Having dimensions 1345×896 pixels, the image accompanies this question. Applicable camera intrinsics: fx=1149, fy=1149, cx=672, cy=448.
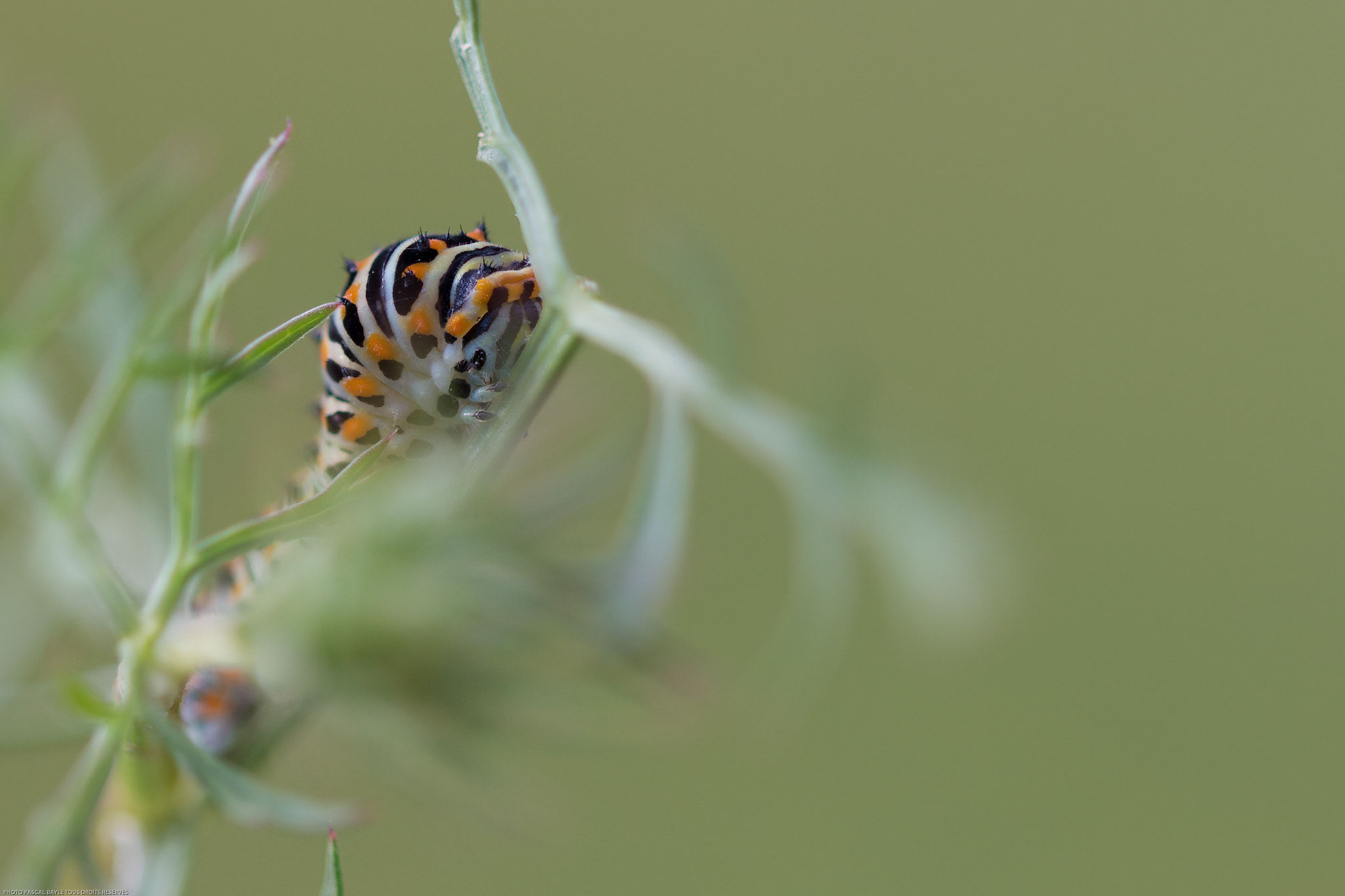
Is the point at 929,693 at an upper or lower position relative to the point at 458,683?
upper

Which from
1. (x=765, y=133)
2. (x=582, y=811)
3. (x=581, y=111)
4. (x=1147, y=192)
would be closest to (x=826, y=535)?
(x=582, y=811)

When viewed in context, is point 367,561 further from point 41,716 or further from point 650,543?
point 41,716

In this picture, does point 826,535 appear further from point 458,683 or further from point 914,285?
point 914,285

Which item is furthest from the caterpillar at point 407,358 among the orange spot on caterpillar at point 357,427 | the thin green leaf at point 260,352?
the thin green leaf at point 260,352

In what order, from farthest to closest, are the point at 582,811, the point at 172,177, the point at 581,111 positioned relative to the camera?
the point at 581,111 → the point at 582,811 → the point at 172,177

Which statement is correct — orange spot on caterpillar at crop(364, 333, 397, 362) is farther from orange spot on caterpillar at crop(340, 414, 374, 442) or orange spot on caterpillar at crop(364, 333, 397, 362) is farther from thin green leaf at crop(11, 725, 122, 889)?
thin green leaf at crop(11, 725, 122, 889)

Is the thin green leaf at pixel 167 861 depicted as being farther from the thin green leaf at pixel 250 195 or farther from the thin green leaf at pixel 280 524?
the thin green leaf at pixel 250 195
